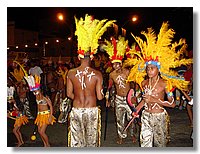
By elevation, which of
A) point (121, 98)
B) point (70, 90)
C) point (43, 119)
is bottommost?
point (43, 119)

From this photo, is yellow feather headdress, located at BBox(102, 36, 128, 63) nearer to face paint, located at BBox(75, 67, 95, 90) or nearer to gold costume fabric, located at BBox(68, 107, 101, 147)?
face paint, located at BBox(75, 67, 95, 90)

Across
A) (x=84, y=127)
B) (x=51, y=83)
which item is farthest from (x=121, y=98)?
(x=51, y=83)

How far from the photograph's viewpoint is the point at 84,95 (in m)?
5.09

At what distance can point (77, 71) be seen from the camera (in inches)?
201

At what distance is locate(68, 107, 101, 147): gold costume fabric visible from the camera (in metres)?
5.06

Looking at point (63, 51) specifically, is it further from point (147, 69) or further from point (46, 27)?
point (147, 69)

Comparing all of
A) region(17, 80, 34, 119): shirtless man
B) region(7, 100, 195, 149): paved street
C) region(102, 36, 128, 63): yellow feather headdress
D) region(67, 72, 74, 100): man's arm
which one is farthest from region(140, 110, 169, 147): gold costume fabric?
region(17, 80, 34, 119): shirtless man

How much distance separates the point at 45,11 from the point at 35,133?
8.00 feet

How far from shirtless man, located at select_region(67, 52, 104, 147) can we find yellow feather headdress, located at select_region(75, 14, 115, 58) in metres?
0.10

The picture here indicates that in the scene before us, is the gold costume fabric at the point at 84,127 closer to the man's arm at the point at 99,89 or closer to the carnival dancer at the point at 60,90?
the man's arm at the point at 99,89

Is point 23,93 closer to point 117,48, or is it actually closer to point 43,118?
point 43,118

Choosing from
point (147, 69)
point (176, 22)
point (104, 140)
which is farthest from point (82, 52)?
point (176, 22)

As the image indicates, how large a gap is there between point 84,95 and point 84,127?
0.46 meters

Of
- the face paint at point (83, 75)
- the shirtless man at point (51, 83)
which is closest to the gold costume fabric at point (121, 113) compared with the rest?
the face paint at point (83, 75)
